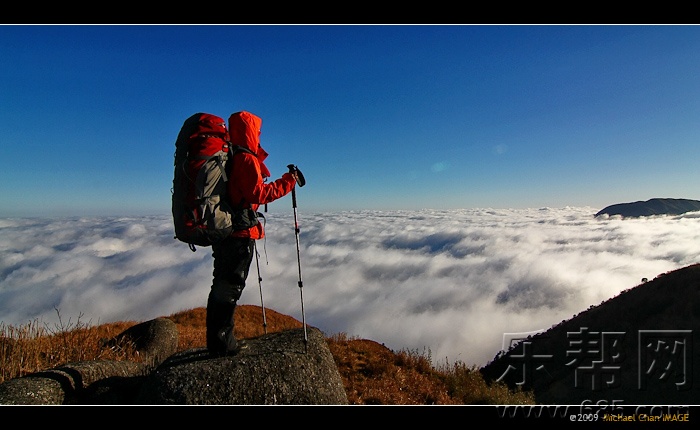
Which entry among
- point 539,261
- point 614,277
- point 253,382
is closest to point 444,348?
point 614,277

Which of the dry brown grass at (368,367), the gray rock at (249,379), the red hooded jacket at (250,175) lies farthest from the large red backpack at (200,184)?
the dry brown grass at (368,367)

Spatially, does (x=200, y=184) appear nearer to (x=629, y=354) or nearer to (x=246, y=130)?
(x=246, y=130)

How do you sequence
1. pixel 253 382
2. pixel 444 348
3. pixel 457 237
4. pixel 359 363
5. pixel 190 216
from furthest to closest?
pixel 457 237, pixel 444 348, pixel 359 363, pixel 253 382, pixel 190 216

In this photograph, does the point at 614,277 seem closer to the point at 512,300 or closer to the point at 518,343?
the point at 512,300

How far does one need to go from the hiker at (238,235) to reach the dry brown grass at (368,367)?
1.28 m

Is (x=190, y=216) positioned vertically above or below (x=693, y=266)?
above

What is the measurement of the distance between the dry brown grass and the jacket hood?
10.8 ft

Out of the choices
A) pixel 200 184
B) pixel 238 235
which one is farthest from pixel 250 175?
pixel 238 235

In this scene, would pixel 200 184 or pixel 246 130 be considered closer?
pixel 200 184

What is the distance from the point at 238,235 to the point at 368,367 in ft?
20.1

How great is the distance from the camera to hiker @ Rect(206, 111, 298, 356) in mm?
4789

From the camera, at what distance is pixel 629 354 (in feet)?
40.1

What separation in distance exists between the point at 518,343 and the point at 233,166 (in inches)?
803

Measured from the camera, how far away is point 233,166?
4.83 meters
